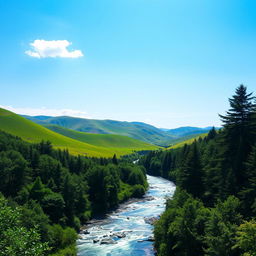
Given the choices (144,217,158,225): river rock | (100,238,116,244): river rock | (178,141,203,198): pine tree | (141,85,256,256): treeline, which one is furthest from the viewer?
(144,217,158,225): river rock

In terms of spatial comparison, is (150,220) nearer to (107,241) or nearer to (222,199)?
(107,241)

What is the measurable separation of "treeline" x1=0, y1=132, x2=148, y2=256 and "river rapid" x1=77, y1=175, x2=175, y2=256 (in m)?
4.24

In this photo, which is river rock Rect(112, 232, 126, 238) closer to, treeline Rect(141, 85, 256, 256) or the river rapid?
the river rapid

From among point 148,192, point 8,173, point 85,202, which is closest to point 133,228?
point 85,202

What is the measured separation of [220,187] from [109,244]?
2859 centimetres

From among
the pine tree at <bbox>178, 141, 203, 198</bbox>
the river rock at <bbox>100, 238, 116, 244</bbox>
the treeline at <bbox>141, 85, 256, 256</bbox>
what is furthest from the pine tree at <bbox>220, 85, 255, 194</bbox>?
the river rock at <bbox>100, 238, 116, 244</bbox>

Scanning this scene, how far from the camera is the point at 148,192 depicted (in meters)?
123

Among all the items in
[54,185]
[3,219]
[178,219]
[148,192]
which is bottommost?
[148,192]

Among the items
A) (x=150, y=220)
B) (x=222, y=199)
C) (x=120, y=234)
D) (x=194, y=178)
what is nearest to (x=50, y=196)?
(x=120, y=234)

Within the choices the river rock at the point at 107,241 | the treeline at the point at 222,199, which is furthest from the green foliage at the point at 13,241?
the river rock at the point at 107,241

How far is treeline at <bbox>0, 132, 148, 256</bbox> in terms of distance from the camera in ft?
86.3

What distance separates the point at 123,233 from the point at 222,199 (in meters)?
30.0

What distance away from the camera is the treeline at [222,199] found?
1326 inches

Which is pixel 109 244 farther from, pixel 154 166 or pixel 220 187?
pixel 154 166
